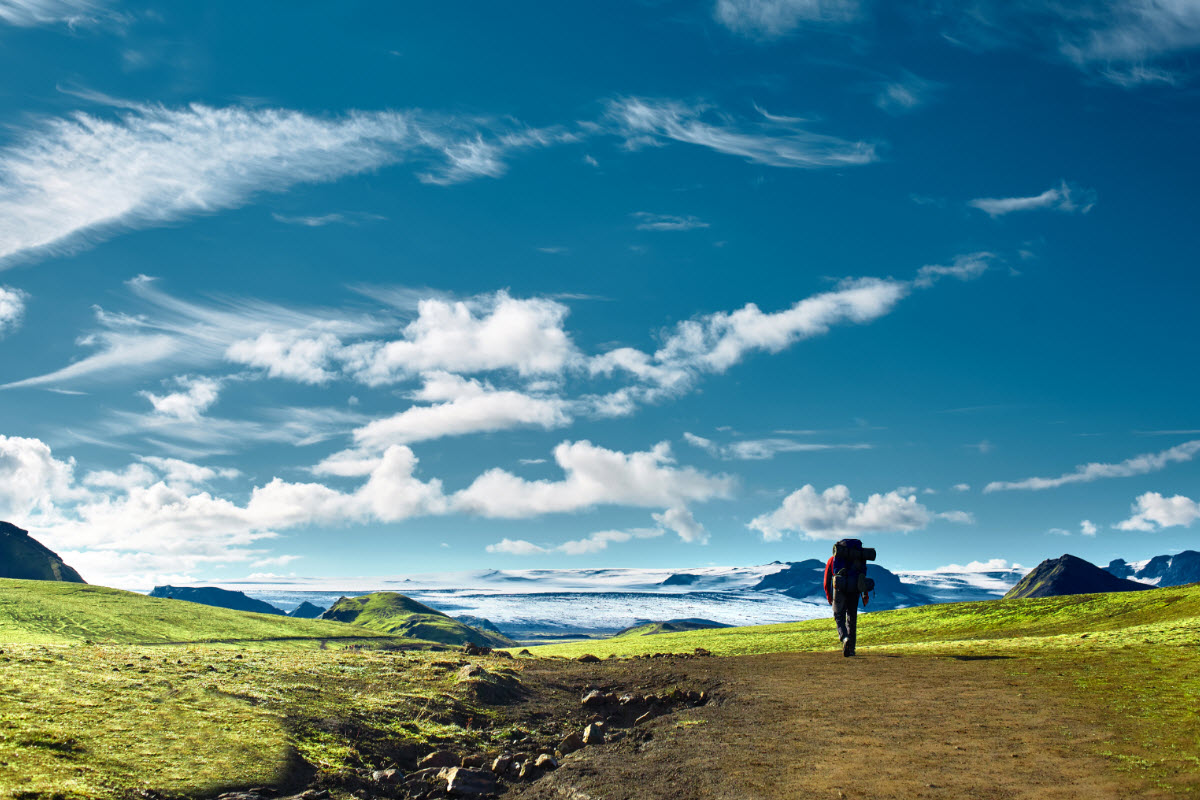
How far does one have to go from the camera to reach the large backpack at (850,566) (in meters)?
35.0

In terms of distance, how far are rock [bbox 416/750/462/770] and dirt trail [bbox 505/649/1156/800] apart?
3.04m

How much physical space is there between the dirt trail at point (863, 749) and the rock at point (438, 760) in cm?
304

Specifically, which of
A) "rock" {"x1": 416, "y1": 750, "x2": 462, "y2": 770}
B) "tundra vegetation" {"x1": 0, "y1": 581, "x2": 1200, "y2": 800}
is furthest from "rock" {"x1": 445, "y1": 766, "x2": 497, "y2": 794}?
"tundra vegetation" {"x1": 0, "y1": 581, "x2": 1200, "y2": 800}

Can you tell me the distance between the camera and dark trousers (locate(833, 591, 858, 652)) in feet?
116

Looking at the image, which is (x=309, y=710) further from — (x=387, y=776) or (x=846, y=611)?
(x=846, y=611)

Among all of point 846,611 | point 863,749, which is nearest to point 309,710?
point 863,749

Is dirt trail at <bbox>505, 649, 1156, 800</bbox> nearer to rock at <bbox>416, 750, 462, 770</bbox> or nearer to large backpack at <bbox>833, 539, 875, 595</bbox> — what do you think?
rock at <bbox>416, 750, 462, 770</bbox>

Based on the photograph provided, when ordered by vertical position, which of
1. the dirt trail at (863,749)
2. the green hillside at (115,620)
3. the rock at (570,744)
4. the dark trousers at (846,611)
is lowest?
the green hillside at (115,620)

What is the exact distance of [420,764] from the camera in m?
20.1

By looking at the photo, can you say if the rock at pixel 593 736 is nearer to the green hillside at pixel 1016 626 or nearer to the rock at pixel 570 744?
the rock at pixel 570 744

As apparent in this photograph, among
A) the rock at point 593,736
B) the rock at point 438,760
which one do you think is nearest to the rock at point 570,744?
the rock at point 593,736

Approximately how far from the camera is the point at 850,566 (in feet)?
117

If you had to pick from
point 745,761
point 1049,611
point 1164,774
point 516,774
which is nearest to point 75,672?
point 516,774

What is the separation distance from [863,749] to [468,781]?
32.1ft
